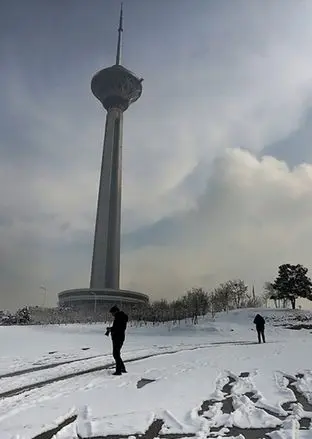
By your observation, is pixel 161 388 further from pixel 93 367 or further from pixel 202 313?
pixel 202 313

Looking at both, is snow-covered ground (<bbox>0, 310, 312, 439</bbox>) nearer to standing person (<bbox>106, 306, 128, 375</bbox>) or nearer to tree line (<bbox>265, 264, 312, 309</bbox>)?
standing person (<bbox>106, 306, 128, 375</bbox>)

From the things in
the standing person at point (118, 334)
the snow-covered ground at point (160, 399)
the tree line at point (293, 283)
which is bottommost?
the snow-covered ground at point (160, 399)

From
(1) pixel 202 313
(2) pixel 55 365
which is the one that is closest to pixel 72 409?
(2) pixel 55 365

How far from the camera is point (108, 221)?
4033 inches

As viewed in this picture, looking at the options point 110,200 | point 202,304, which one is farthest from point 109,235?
point 202,304

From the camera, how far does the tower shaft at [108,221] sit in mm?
99125

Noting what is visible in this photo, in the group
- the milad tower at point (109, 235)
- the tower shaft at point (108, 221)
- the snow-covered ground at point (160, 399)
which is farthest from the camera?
the tower shaft at point (108, 221)

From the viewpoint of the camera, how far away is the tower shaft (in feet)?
325

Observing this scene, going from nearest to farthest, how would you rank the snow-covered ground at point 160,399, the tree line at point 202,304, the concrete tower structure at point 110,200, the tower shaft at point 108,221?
the snow-covered ground at point 160,399, the tree line at point 202,304, the tower shaft at point 108,221, the concrete tower structure at point 110,200

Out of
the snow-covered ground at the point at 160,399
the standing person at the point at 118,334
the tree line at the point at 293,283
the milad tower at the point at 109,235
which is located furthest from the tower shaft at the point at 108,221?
the standing person at the point at 118,334

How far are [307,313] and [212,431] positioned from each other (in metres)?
54.7

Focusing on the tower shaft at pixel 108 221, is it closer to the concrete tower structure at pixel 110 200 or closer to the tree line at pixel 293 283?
the concrete tower structure at pixel 110 200

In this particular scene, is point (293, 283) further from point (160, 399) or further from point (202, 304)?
point (160, 399)

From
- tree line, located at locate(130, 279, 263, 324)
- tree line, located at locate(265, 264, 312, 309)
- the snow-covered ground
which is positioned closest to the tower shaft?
tree line, located at locate(130, 279, 263, 324)
